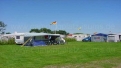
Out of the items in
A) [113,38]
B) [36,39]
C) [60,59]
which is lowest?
[60,59]

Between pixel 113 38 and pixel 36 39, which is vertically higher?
pixel 113 38

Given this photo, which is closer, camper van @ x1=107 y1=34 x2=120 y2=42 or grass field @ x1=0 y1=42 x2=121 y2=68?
grass field @ x1=0 y1=42 x2=121 y2=68

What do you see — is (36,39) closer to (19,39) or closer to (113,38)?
(19,39)

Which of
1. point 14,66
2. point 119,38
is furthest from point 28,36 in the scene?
point 119,38

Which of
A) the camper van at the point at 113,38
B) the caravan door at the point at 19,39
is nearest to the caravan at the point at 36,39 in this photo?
the caravan door at the point at 19,39

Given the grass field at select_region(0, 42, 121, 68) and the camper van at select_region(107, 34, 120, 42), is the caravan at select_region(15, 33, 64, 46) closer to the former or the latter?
the grass field at select_region(0, 42, 121, 68)

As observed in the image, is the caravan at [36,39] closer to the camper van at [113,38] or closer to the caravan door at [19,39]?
the caravan door at [19,39]

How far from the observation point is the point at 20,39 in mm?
28922

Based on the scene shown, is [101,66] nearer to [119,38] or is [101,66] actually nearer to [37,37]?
[37,37]

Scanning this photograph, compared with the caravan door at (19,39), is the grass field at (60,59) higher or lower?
lower

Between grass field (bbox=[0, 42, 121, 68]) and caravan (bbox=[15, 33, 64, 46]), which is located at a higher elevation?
caravan (bbox=[15, 33, 64, 46])

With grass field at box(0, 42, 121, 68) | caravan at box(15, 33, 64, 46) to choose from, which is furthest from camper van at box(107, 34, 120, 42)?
grass field at box(0, 42, 121, 68)

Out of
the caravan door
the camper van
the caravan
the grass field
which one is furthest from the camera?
the camper van

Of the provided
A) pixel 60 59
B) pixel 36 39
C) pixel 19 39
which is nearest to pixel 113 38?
pixel 19 39
